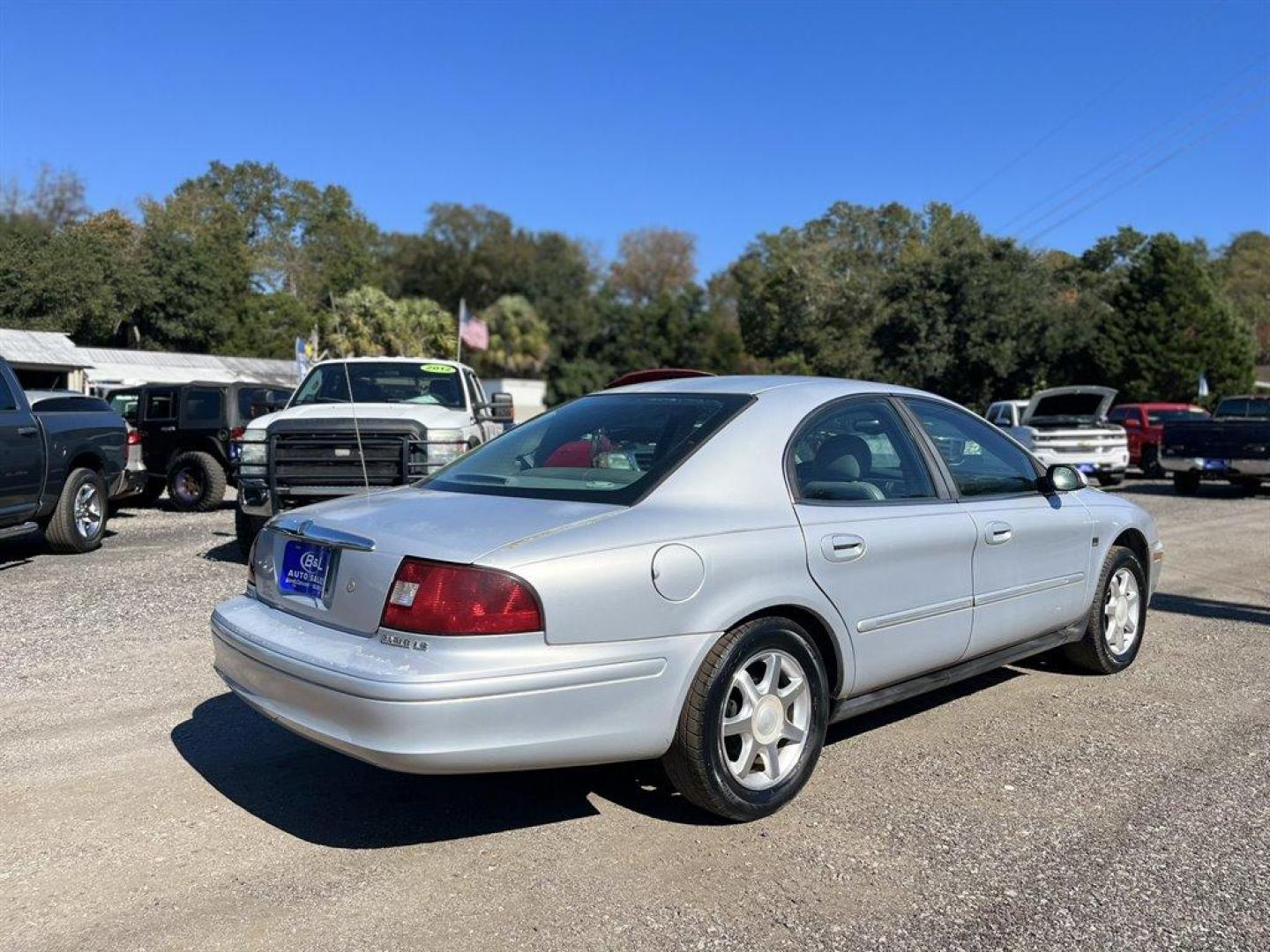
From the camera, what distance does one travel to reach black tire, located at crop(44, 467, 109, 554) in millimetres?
9891

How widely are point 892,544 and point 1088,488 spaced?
84.7 inches

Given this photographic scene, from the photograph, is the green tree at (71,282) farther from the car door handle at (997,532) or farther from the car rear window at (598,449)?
the car door handle at (997,532)

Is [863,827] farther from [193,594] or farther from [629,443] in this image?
[193,594]

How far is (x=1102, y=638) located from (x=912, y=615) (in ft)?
6.56

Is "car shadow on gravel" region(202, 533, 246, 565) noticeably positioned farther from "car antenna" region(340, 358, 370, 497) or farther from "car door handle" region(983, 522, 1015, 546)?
"car door handle" region(983, 522, 1015, 546)

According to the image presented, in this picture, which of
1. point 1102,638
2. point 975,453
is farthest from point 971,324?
point 975,453

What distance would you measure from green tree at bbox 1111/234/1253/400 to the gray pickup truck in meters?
35.0

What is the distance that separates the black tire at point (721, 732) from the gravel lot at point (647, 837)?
0.12 meters

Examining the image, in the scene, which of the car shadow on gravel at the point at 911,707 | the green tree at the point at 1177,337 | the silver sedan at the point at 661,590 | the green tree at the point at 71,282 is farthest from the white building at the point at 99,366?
the green tree at the point at 1177,337

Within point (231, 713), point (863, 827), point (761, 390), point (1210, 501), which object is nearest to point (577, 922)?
point (863, 827)

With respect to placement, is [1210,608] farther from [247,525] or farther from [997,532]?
[247,525]

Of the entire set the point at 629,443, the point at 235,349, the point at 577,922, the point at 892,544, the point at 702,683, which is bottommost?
the point at 577,922

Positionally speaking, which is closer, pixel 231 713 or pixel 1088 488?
pixel 231 713

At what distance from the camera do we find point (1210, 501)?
1717 cm
